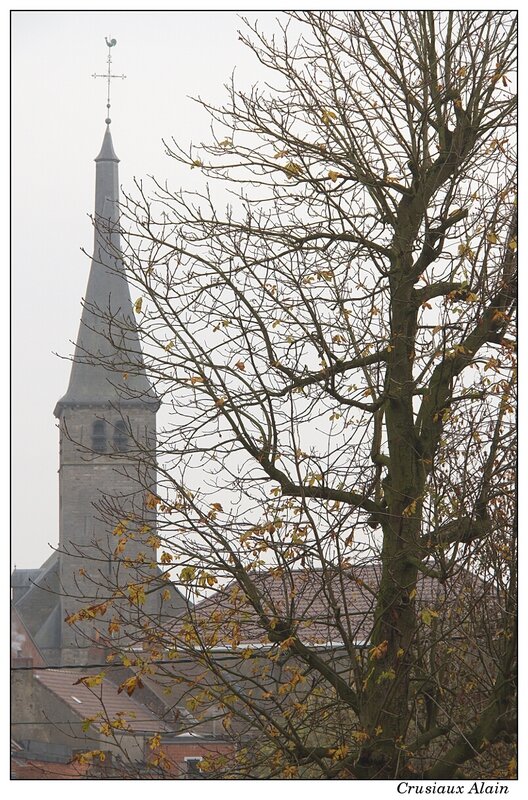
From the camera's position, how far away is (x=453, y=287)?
23.4 ft

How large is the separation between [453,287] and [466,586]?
182cm

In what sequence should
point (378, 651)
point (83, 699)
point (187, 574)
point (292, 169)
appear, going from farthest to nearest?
1. point (83, 699)
2. point (292, 169)
3. point (187, 574)
4. point (378, 651)

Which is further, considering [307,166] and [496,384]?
[307,166]

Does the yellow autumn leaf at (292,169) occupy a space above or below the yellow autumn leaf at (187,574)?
above

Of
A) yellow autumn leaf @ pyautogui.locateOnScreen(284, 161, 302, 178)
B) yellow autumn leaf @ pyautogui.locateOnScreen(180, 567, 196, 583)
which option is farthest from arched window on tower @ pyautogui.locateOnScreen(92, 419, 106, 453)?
yellow autumn leaf @ pyautogui.locateOnScreen(180, 567, 196, 583)

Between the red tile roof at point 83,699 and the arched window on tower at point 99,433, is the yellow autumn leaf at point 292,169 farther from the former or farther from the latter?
the arched window on tower at point 99,433

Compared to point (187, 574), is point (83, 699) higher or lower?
lower

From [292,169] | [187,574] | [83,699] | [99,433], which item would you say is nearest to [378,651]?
[187,574]

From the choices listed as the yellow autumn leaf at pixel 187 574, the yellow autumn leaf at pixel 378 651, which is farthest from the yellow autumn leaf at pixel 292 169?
the yellow autumn leaf at pixel 378 651

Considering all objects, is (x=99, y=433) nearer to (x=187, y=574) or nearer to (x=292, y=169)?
(x=292, y=169)

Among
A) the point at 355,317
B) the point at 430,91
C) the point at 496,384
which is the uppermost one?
the point at 430,91

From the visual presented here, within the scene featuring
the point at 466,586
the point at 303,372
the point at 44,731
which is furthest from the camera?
the point at 44,731

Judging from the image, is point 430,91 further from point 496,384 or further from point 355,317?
point 496,384

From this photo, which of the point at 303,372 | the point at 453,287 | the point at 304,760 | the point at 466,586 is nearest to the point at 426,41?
the point at 453,287
